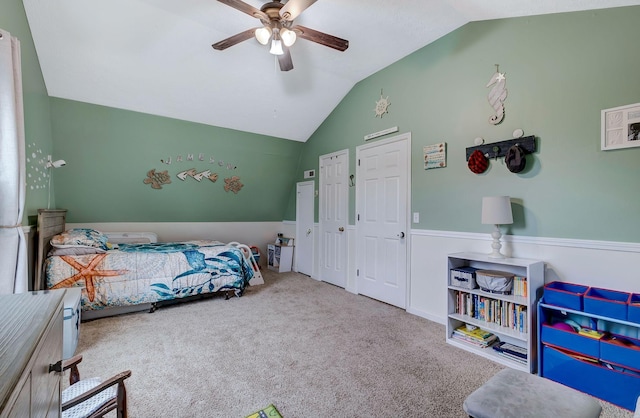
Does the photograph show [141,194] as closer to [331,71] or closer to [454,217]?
[331,71]

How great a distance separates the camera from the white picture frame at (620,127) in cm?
195

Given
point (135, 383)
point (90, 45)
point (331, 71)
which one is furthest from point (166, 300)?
point (331, 71)

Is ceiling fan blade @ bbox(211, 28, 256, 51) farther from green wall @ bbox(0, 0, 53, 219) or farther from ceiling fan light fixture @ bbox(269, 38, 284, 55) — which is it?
green wall @ bbox(0, 0, 53, 219)

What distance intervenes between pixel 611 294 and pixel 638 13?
1.92 m

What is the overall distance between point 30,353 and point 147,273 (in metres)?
3.10

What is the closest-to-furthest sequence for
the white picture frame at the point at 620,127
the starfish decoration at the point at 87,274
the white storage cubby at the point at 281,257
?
the white picture frame at the point at 620,127 → the starfish decoration at the point at 87,274 → the white storage cubby at the point at 281,257

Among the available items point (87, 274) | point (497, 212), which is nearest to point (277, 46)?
point (497, 212)

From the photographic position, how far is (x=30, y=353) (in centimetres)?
59

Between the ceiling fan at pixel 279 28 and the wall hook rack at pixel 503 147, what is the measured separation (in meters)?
1.58

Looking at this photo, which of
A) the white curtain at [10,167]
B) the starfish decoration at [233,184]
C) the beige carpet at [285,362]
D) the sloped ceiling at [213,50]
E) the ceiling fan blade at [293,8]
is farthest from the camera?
the starfish decoration at [233,184]

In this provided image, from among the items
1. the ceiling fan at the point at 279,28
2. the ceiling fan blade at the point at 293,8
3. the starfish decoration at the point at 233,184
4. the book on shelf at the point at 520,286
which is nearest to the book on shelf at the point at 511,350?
the book on shelf at the point at 520,286

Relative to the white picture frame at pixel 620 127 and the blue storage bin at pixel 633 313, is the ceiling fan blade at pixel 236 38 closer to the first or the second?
the white picture frame at pixel 620 127

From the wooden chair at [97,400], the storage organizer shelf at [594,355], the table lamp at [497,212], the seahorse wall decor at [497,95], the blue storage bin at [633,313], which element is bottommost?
the storage organizer shelf at [594,355]

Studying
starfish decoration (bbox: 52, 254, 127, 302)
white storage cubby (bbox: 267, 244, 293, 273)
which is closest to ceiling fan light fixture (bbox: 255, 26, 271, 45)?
starfish decoration (bbox: 52, 254, 127, 302)
